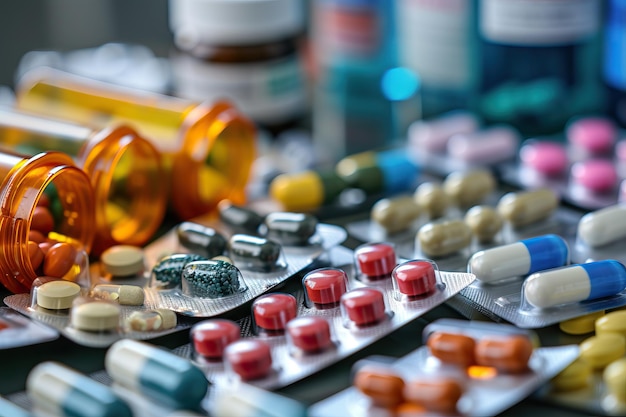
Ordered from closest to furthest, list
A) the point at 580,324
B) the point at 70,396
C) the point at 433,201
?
the point at 70,396 → the point at 580,324 → the point at 433,201

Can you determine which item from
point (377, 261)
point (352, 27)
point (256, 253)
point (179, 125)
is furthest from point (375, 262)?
point (352, 27)

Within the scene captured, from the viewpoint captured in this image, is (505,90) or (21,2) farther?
(21,2)

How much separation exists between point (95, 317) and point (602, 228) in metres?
0.44

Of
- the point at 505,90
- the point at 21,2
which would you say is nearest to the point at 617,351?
the point at 505,90

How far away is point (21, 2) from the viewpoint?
1.92 metres

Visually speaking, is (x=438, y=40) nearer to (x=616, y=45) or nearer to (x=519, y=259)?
(x=616, y=45)

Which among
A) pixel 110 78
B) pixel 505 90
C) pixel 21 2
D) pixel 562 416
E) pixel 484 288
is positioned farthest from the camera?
pixel 21 2

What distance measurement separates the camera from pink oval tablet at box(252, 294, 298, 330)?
0.67m

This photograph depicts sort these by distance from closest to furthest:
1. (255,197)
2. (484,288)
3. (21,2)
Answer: (484,288), (255,197), (21,2)

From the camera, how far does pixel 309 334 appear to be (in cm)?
63

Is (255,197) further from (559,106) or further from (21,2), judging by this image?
(21,2)

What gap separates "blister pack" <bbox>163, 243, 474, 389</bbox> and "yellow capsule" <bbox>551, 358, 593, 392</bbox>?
0.36 ft

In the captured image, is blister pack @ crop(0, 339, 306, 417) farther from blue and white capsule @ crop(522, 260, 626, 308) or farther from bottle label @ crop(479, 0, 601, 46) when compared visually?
bottle label @ crop(479, 0, 601, 46)

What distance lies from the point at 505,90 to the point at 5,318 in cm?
70
